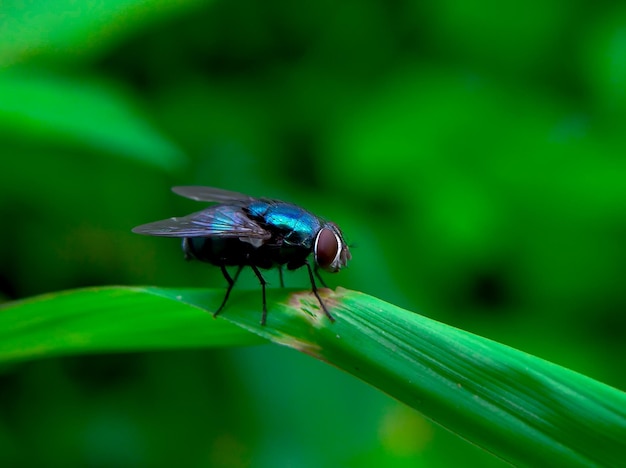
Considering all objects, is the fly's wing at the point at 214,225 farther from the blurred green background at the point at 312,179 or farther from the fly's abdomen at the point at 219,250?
the blurred green background at the point at 312,179

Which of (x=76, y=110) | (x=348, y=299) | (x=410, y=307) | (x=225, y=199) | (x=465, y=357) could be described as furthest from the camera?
(x=410, y=307)

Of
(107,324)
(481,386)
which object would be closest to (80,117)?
(107,324)

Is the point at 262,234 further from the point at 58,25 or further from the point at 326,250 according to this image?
the point at 58,25

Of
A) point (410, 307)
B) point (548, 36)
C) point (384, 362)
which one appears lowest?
point (410, 307)

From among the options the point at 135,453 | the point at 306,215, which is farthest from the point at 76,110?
the point at 135,453

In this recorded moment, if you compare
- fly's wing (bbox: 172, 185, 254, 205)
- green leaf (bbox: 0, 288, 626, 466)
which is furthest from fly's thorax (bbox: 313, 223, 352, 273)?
fly's wing (bbox: 172, 185, 254, 205)

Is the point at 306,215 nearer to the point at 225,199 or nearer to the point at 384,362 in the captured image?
the point at 225,199

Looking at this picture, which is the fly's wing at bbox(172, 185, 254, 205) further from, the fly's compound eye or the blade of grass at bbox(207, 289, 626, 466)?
the blade of grass at bbox(207, 289, 626, 466)
